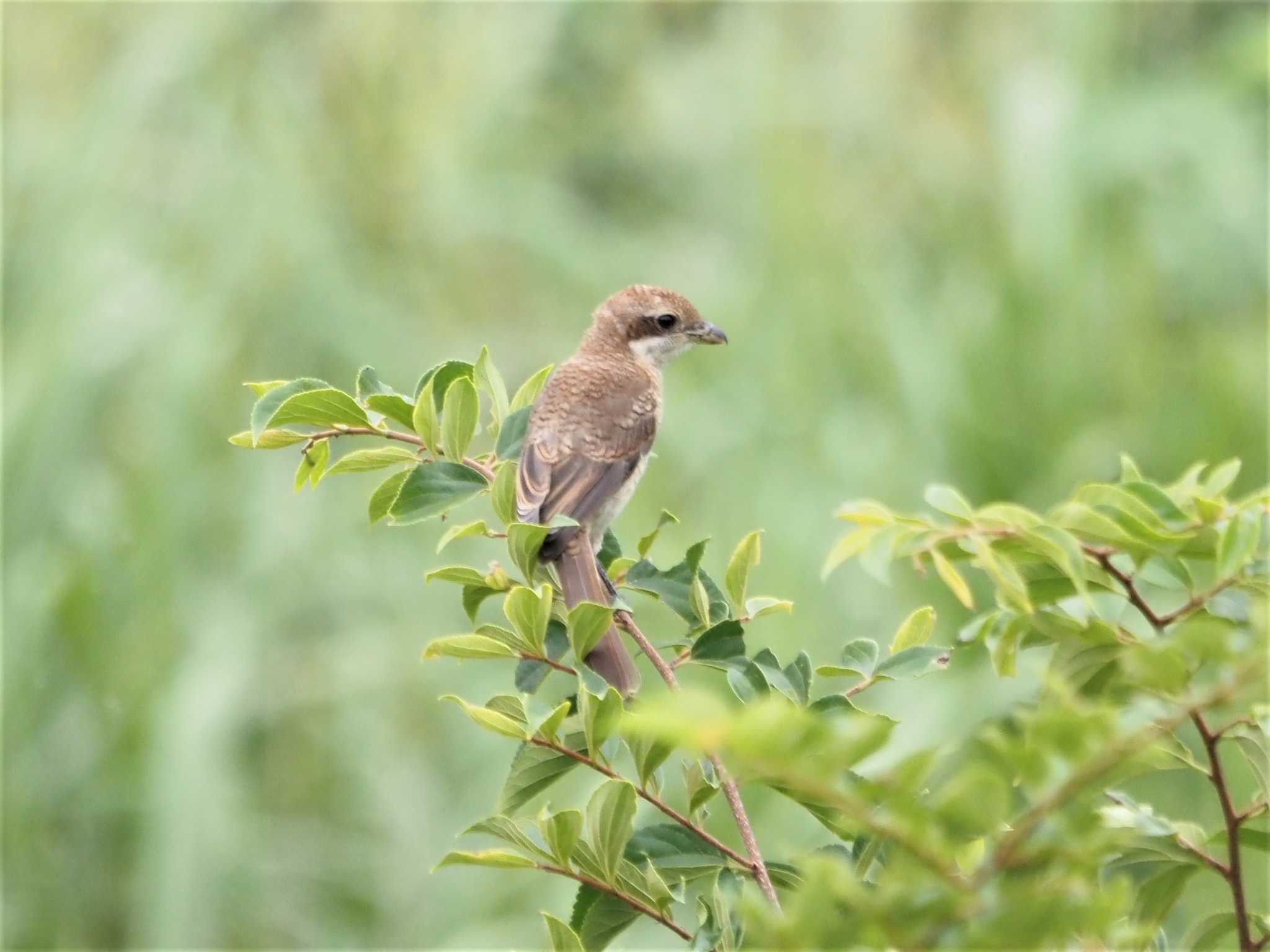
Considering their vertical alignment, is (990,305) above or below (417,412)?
below

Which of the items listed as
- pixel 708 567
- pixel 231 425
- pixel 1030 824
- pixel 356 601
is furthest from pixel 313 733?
pixel 1030 824

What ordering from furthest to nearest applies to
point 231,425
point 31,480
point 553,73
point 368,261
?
1. point 553,73
2. point 368,261
3. point 231,425
4. point 31,480

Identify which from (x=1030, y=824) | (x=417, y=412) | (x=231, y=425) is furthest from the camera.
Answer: (x=231, y=425)

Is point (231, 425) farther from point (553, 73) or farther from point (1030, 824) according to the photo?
point (1030, 824)

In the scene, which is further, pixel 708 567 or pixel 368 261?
pixel 368 261

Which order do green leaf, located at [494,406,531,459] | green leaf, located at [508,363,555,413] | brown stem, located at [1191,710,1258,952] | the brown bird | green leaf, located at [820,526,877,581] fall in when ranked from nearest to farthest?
brown stem, located at [1191,710,1258,952]
green leaf, located at [820,526,877,581]
green leaf, located at [494,406,531,459]
green leaf, located at [508,363,555,413]
the brown bird

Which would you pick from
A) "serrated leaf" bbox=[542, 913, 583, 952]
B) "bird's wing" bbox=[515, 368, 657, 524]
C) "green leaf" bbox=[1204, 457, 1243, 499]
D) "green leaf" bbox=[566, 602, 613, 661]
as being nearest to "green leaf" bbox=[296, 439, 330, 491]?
"green leaf" bbox=[566, 602, 613, 661]

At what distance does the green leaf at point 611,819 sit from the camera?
1309 mm

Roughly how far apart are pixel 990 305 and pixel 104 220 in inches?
129

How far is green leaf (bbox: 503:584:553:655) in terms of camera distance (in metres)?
1.47

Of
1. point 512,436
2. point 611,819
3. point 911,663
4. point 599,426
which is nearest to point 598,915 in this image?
point 611,819

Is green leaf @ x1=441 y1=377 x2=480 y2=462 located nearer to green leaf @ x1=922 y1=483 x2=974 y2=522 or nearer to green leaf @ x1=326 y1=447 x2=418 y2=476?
green leaf @ x1=326 y1=447 x2=418 y2=476

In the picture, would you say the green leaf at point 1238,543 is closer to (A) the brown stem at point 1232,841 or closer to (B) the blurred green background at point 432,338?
(A) the brown stem at point 1232,841

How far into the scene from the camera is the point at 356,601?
5.59 meters
